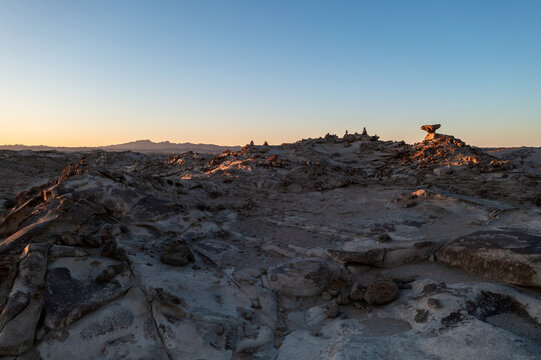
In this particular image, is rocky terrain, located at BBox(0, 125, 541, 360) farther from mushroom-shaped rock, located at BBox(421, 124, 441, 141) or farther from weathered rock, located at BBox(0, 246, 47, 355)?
mushroom-shaped rock, located at BBox(421, 124, 441, 141)

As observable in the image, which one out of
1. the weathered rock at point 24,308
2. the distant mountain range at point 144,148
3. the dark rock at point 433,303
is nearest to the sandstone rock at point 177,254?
the weathered rock at point 24,308

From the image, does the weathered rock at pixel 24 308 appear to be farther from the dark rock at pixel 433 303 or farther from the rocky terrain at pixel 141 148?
the rocky terrain at pixel 141 148

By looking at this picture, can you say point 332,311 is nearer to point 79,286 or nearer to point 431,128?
point 79,286

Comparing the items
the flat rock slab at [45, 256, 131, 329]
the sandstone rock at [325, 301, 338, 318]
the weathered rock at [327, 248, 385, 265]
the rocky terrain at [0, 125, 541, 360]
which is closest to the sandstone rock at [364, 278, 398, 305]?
the rocky terrain at [0, 125, 541, 360]

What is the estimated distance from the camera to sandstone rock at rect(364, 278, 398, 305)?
326 cm

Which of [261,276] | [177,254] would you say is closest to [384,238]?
[261,276]

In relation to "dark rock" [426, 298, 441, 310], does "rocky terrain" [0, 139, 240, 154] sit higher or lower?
higher

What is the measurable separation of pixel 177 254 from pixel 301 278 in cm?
152

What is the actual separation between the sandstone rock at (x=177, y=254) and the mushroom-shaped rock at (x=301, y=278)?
1020mm

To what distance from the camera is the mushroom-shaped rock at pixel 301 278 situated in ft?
12.1

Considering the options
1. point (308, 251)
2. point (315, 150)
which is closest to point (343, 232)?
point (308, 251)

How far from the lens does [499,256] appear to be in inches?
132

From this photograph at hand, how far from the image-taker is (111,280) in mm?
3176

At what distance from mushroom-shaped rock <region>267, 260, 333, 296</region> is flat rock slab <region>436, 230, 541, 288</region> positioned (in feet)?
4.74
